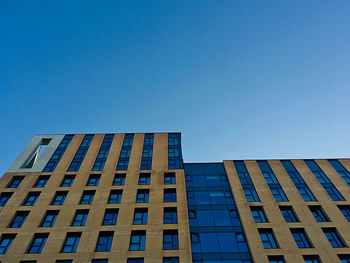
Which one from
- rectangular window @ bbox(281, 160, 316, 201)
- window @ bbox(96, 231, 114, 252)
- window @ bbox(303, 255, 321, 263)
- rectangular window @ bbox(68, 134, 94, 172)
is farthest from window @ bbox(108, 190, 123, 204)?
rectangular window @ bbox(281, 160, 316, 201)

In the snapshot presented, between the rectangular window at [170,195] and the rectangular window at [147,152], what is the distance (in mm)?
5004

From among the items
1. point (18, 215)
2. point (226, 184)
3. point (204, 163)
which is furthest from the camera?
point (204, 163)

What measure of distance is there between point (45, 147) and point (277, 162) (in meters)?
37.5

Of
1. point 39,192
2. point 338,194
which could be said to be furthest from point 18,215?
point 338,194

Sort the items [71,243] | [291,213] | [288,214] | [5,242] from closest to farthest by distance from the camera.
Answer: [71,243], [5,242], [288,214], [291,213]

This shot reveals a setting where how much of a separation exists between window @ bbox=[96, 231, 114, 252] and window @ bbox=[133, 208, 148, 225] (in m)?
2.89

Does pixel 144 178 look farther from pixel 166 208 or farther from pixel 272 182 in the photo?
pixel 272 182

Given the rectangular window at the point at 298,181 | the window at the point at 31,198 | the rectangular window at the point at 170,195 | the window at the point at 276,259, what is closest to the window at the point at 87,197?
the window at the point at 31,198

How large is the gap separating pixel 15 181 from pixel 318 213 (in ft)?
128

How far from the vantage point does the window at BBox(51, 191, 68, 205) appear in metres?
29.4

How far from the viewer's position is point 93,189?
3086cm

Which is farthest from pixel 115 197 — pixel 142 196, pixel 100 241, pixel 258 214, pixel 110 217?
pixel 258 214

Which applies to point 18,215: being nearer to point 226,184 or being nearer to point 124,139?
point 124,139

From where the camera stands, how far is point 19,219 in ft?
89.7
